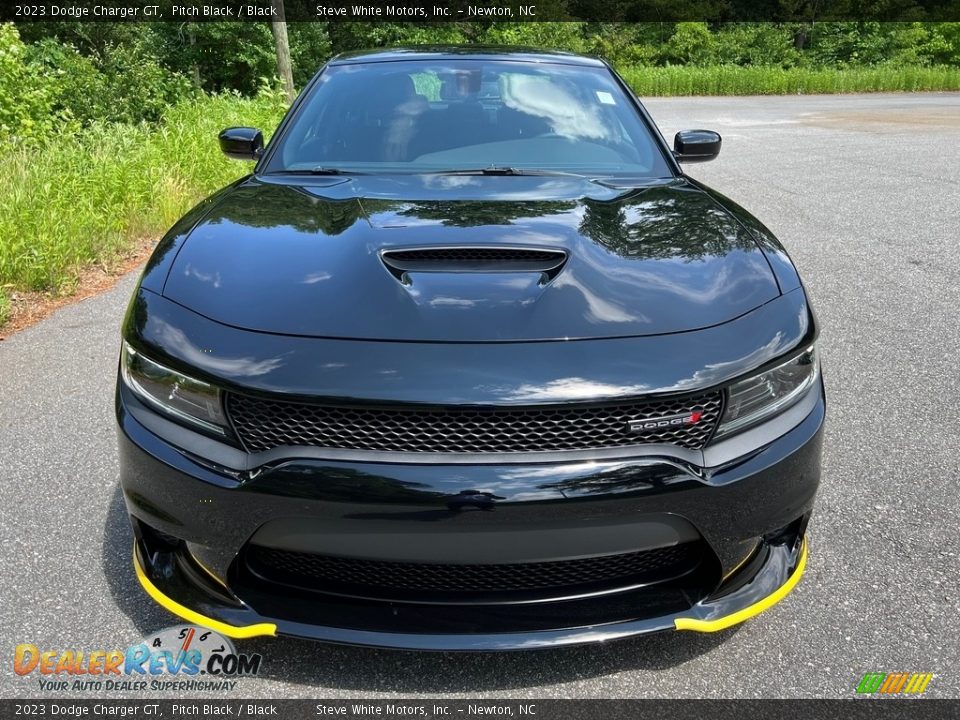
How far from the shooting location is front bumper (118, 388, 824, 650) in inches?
63.5

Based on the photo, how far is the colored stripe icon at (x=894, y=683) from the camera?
195cm

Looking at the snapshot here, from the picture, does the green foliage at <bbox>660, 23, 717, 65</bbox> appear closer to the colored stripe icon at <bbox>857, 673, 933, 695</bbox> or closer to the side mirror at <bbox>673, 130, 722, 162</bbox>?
the side mirror at <bbox>673, 130, 722, 162</bbox>

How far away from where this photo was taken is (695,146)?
11.3 ft

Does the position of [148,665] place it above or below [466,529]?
below

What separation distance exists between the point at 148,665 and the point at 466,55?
268 centimetres

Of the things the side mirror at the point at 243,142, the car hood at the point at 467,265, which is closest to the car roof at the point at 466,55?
the side mirror at the point at 243,142

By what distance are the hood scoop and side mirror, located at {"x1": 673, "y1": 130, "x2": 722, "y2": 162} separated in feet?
5.59

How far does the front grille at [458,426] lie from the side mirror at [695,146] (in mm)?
2070

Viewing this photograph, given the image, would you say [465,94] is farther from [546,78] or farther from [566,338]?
[566,338]

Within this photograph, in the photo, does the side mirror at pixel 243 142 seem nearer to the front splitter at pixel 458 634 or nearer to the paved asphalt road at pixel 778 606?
the paved asphalt road at pixel 778 606

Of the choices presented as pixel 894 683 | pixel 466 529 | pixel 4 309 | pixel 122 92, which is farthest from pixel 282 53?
pixel 894 683

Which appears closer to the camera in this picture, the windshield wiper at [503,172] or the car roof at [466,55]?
the windshield wiper at [503,172]

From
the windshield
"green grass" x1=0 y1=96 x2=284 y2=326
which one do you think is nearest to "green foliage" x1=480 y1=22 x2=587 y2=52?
"green grass" x1=0 y1=96 x2=284 y2=326

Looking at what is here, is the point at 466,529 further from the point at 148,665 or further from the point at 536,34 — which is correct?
the point at 536,34
